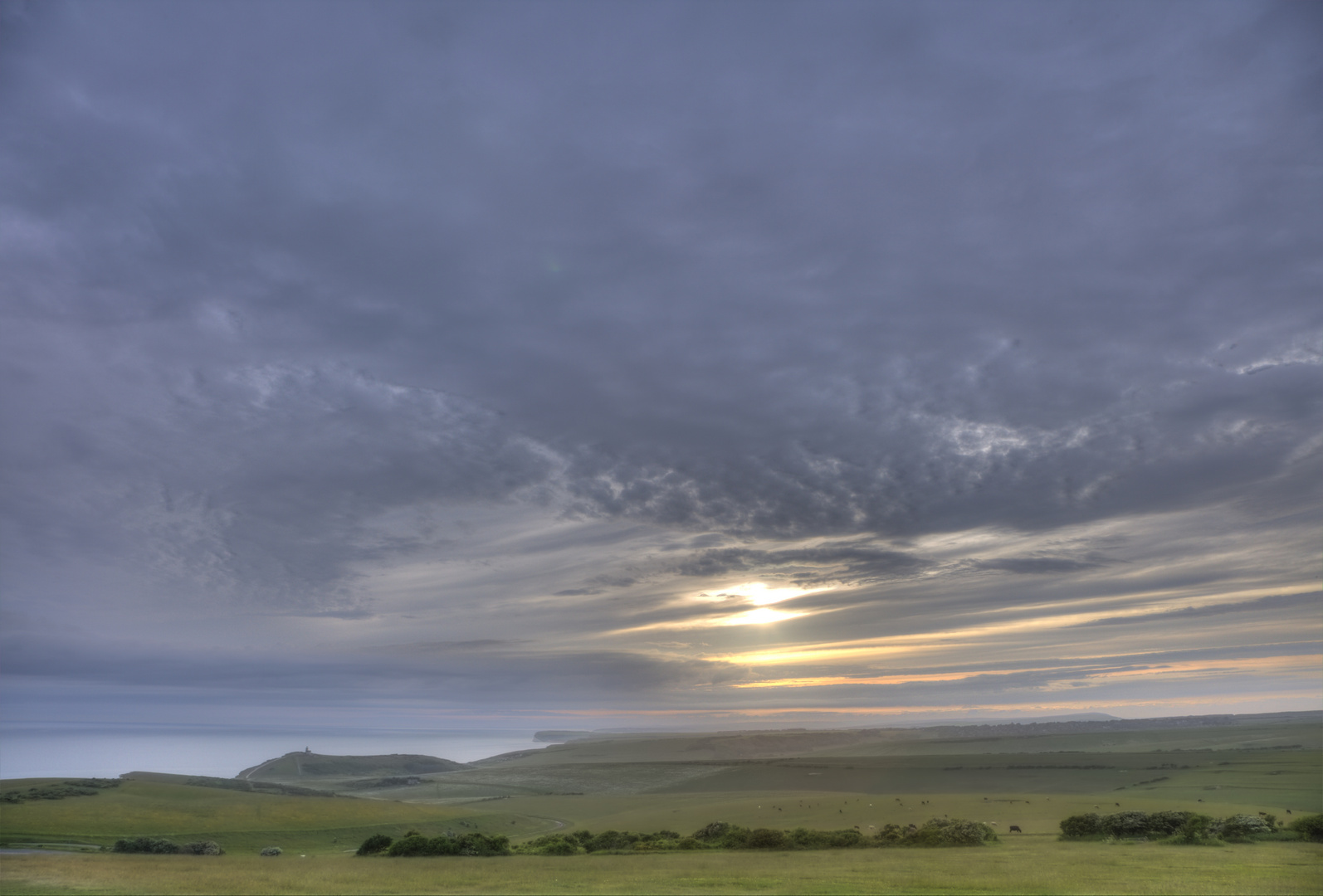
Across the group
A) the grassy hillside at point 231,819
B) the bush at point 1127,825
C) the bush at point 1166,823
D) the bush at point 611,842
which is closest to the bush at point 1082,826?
the bush at point 1127,825

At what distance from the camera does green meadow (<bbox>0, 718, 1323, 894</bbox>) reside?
36.9 m

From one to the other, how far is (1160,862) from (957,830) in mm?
16893

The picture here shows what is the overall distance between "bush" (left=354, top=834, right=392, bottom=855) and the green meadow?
2.92m

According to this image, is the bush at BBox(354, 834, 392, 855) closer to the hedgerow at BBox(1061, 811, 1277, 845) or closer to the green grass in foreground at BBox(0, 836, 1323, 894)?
the green grass in foreground at BBox(0, 836, 1323, 894)

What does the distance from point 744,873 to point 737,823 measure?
208 ft

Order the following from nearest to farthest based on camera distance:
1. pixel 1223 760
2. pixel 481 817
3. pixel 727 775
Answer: pixel 481 817 → pixel 1223 760 → pixel 727 775

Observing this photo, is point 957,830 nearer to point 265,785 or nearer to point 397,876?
point 397,876

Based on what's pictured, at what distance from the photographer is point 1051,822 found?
79750 mm

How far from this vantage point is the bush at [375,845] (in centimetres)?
6225

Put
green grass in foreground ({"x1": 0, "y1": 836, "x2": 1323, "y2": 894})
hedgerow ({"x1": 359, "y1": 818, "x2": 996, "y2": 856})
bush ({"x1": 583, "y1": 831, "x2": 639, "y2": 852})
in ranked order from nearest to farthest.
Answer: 1. green grass in foreground ({"x1": 0, "y1": 836, "x2": 1323, "y2": 894})
2. hedgerow ({"x1": 359, "y1": 818, "x2": 996, "y2": 856})
3. bush ({"x1": 583, "y1": 831, "x2": 639, "y2": 852})

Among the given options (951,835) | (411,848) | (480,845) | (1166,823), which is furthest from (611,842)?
(1166,823)

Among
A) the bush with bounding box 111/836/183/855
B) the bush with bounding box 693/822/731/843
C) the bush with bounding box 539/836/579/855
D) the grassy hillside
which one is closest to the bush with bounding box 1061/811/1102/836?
the bush with bounding box 693/822/731/843

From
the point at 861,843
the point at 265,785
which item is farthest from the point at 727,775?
the point at 861,843

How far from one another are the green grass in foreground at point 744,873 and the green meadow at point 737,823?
0.75 feet
